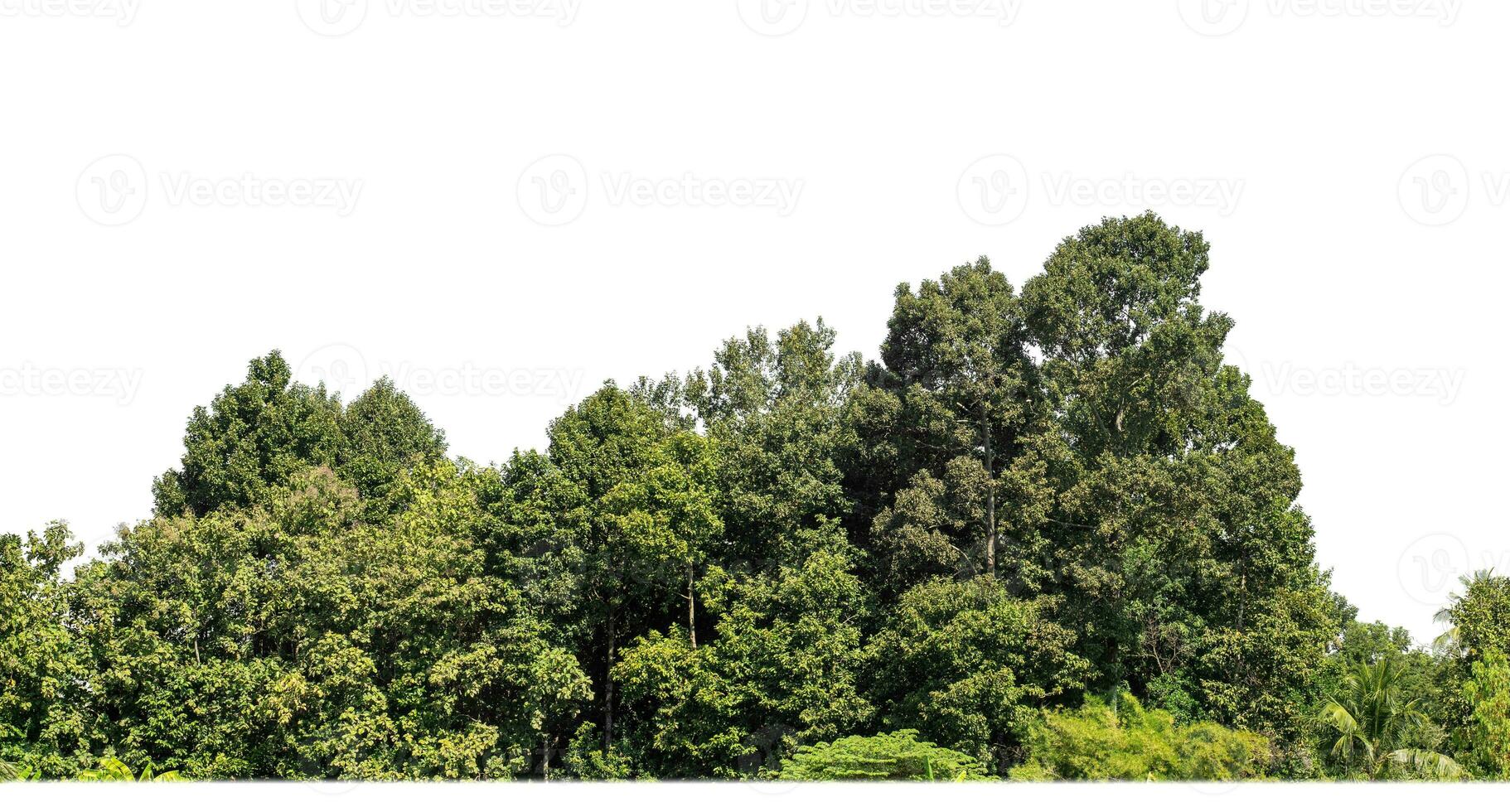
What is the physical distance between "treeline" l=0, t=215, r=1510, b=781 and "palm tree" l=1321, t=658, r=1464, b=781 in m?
0.09

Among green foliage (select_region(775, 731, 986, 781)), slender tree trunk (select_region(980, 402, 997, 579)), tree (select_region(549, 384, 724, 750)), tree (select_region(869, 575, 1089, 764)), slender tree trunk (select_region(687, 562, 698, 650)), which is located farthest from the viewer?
slender tree trunk (select_region(687, 562, 698, 650))

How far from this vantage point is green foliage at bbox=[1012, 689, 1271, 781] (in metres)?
21.0

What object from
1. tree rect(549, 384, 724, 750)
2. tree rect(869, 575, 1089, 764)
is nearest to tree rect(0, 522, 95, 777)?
tree rect(549, 384, 724, 750)

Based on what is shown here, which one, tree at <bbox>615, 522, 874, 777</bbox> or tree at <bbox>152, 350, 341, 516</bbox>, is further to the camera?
tree at <bbox>152, 350, 341, 516</bbox>

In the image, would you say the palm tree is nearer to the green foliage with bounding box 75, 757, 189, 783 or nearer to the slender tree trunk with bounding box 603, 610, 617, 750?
the slender tree trunk with bounding box 603, 610, 617, 750

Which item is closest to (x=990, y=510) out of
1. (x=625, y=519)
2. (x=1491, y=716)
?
(x=625, y=519)

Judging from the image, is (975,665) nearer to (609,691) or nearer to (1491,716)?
(609,691)

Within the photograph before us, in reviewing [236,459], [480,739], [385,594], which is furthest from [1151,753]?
[236,459]

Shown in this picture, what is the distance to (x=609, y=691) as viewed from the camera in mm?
26484

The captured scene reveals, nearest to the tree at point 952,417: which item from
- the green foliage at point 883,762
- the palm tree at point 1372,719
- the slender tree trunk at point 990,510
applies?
the slender tree trunk at point 990,510

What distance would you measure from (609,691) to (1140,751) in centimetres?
1174

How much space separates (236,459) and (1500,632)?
106ft

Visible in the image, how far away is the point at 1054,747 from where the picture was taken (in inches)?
862

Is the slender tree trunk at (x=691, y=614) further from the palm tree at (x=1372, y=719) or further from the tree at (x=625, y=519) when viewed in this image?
the palm tree at (x=1372, y=719)
